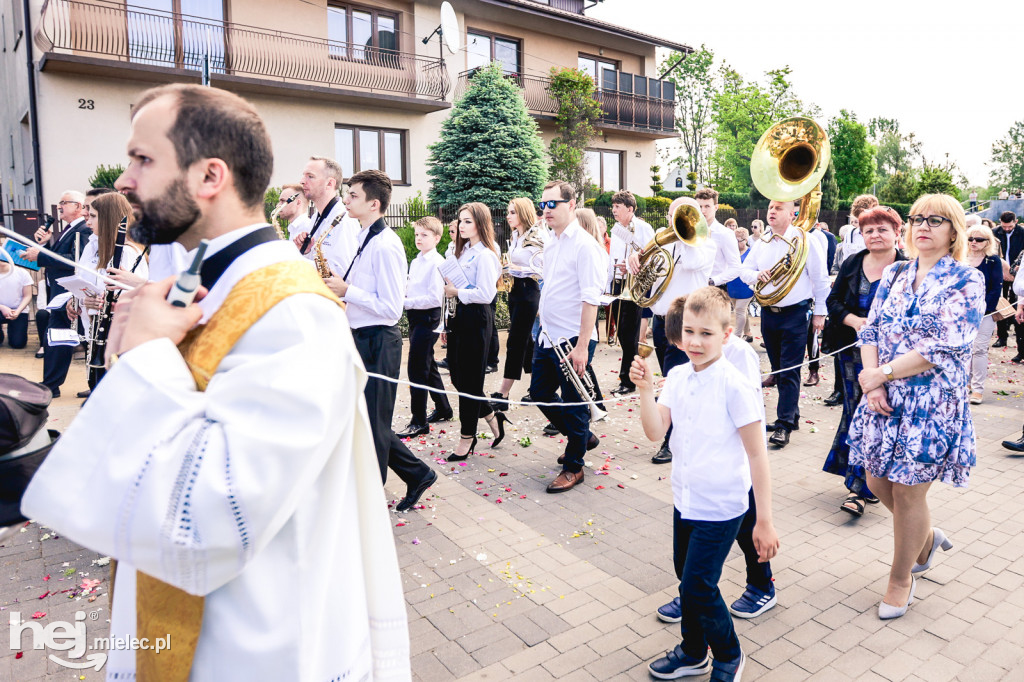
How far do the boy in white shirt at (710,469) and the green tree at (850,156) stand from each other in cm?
4322

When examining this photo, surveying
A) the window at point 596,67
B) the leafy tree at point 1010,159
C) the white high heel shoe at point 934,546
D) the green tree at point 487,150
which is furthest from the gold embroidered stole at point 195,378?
the leafy tree at point 1010,159

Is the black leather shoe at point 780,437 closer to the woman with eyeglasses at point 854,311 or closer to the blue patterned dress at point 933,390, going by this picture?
the woman with eyeglasses at point 854,311

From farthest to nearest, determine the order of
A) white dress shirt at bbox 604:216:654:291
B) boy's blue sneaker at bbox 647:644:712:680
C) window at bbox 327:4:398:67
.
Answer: window at bbox 327:4:398:67 < white dress shirt at bbox 604:216:654:291 < boy's blue sneaker at bbox 647:644:712:680

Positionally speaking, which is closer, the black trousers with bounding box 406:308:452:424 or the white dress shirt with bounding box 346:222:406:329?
the white dress shirt with bounding box 346:222:406:329

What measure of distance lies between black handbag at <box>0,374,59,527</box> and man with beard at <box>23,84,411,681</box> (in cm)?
23

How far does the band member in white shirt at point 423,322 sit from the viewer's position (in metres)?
6.50

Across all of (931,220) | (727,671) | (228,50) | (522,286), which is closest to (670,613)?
A: (727,671)

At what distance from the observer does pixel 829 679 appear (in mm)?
3139

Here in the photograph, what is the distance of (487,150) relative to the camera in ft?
58.6

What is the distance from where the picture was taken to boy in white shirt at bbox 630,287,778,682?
2912 millimetres

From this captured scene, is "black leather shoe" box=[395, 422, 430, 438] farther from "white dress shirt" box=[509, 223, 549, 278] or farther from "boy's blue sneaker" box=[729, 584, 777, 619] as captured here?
"boy's blue sneaker" box=[729, 584, 777, 619]

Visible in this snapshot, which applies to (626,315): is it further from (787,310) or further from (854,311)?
(854,311)

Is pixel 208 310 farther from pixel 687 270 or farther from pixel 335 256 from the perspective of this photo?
pixel 687 270

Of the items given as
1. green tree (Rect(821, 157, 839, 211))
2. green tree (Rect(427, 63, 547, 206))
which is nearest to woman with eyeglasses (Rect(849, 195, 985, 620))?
green tree (Rect(427, 63, 547, 206))
